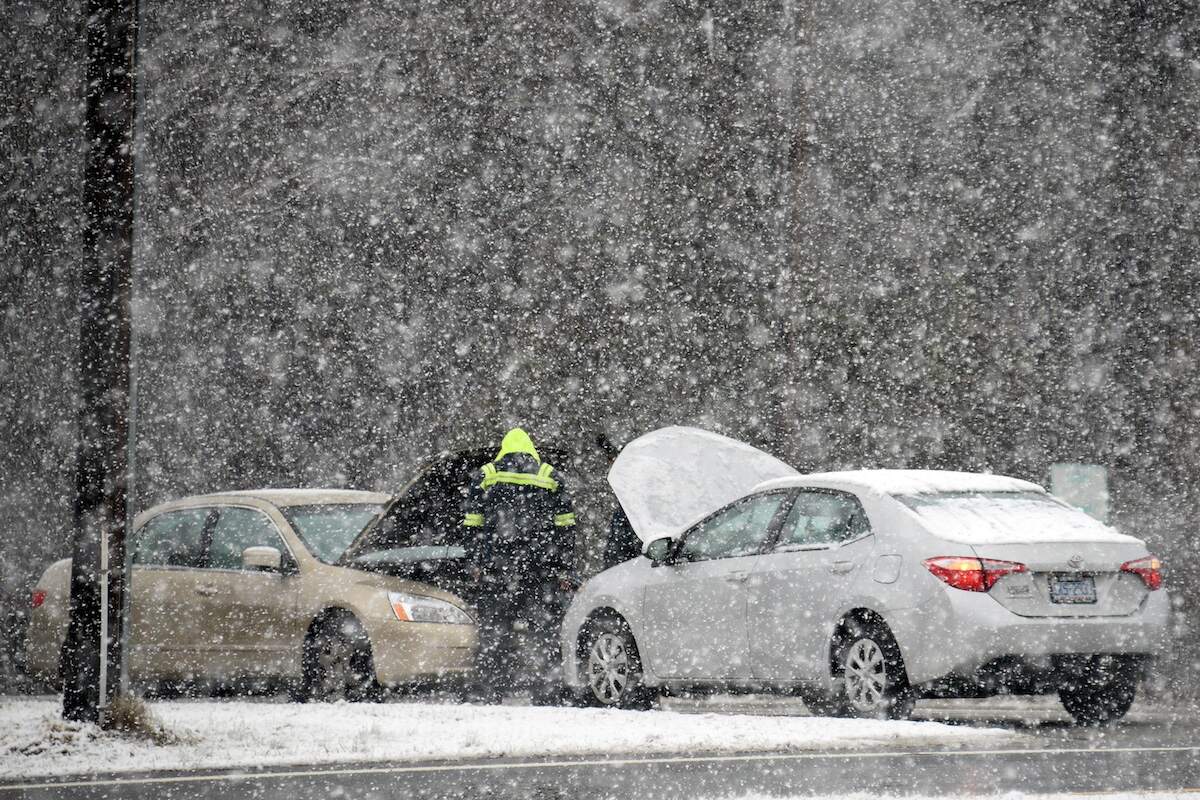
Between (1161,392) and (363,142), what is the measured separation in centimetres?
940

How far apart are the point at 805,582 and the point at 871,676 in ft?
2.43

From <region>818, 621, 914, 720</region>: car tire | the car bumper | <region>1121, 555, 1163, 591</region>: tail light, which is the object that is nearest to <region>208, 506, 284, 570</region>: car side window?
<region>818, 621, 914, 720</region>: car tire

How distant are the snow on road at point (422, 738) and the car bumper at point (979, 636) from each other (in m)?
0.34

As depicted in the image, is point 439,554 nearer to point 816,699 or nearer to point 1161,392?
point 816,699

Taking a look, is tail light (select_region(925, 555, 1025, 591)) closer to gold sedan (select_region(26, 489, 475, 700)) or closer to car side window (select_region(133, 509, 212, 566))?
gold sedan (select_region(26, 489, 475, 700))

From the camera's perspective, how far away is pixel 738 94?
56.7ft

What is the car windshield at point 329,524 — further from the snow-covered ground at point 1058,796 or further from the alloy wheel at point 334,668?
the snow-covered ground at point 1058,796

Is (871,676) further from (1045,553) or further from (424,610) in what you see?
(424,610)

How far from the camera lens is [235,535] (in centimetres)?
1176

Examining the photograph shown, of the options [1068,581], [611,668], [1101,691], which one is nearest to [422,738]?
[611,668]

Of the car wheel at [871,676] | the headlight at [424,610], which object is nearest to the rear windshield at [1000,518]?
the car wheel at [871,676]

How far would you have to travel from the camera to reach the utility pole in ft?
28.3

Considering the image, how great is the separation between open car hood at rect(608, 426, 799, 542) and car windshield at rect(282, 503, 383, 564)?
189 centimetres

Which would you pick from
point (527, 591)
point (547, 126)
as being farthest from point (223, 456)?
point (527, 591)
